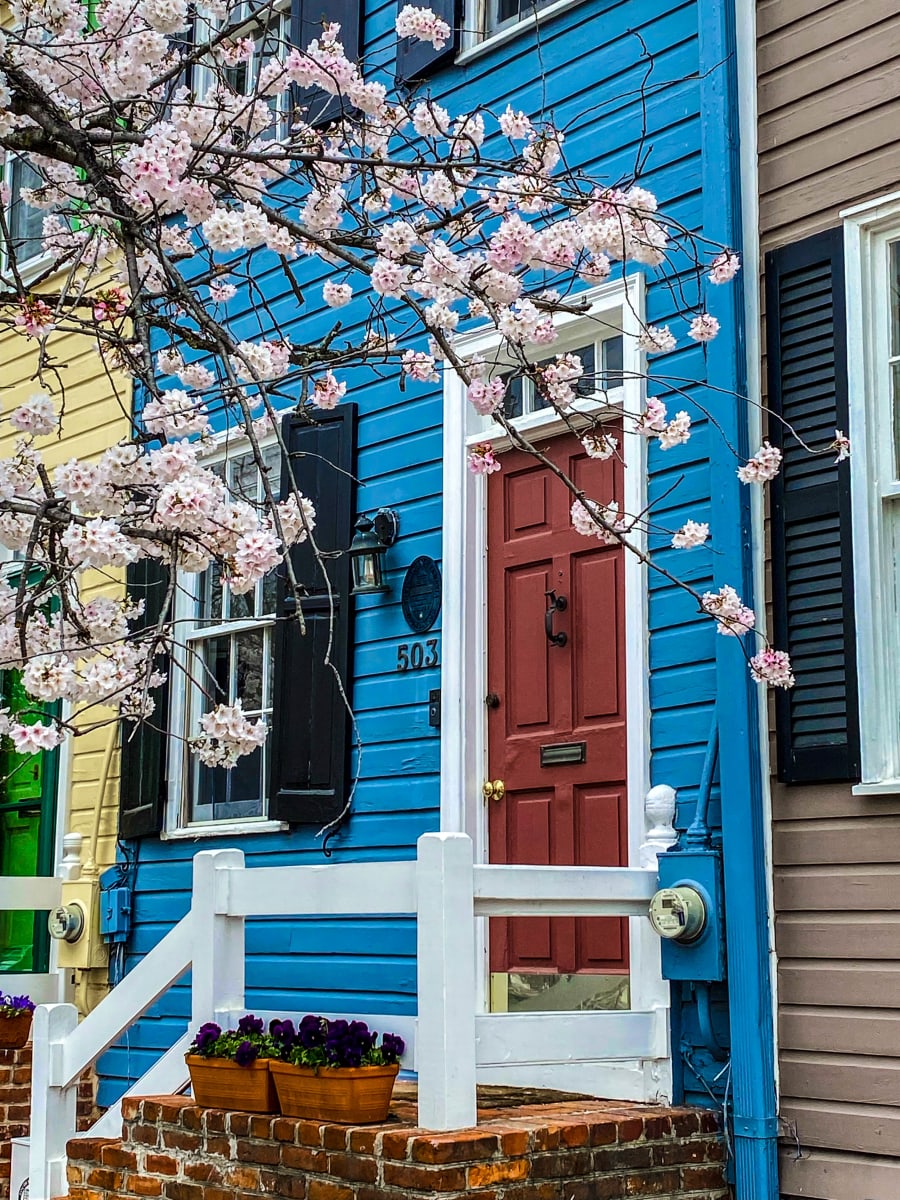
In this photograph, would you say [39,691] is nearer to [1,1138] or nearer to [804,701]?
[804,701]

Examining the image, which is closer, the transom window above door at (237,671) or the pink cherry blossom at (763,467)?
the pink cherry blossom at (763,467)

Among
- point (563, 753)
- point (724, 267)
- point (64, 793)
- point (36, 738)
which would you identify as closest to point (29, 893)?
point (64, 793)

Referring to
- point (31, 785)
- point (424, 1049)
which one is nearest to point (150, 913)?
point (31, 785)

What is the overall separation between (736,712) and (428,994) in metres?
1.35

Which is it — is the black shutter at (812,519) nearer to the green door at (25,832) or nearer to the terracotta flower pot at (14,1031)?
the terracotta flower pot at (14,1031)

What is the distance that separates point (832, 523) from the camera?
4805 mm

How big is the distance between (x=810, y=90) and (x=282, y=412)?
291cm

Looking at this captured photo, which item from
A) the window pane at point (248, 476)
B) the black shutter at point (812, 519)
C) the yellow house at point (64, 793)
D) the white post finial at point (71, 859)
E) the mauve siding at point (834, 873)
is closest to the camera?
the mauve siding at point (834, 873)

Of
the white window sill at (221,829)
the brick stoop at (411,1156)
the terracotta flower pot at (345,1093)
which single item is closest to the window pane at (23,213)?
the white window sill at (221,829)

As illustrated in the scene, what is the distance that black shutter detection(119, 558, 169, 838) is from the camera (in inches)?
293

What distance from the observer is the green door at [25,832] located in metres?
8.24

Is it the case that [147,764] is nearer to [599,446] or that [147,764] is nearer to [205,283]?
[205,283]

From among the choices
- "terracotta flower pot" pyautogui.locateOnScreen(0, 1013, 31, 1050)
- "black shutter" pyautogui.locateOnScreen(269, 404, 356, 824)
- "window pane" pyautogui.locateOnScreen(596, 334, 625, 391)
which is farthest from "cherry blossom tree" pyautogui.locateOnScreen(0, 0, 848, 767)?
"terracotta flower pot" pyautogui.locateOnScreen(0, 1013, 31, 1050)

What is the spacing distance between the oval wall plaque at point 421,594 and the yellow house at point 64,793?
1.84m
